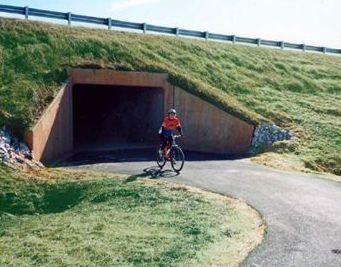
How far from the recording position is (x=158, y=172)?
51.7 feet

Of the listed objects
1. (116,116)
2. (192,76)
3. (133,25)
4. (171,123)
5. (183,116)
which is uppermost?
(133,25)

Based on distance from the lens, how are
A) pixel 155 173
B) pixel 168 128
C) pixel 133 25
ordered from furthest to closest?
pixel 133 25 → pixel 168 128 → pixel 155 173

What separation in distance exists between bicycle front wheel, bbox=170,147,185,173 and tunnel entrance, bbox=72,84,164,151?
7259 mm

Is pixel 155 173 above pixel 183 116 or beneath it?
beneath

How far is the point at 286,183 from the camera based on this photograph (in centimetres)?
1448

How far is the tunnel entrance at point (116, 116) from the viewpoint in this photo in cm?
2389

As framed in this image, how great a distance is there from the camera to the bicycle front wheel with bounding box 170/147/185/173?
1588 centimetres

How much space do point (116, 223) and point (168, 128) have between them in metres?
5.86

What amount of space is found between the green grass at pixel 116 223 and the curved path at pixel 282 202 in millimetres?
429

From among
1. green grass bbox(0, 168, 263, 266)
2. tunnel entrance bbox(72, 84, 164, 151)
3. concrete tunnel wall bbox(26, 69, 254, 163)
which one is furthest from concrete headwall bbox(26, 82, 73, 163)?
green grass bbox(0, 168, 263, 266)

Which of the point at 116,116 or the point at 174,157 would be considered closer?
the point at 174,157

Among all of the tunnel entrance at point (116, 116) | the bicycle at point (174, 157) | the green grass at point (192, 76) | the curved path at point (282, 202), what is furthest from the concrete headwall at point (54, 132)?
the bicycle at point (174, 157)

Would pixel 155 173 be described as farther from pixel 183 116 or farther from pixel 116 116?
pixel 116 116

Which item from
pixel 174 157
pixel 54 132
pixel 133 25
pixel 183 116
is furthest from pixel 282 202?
pixel 133 25
